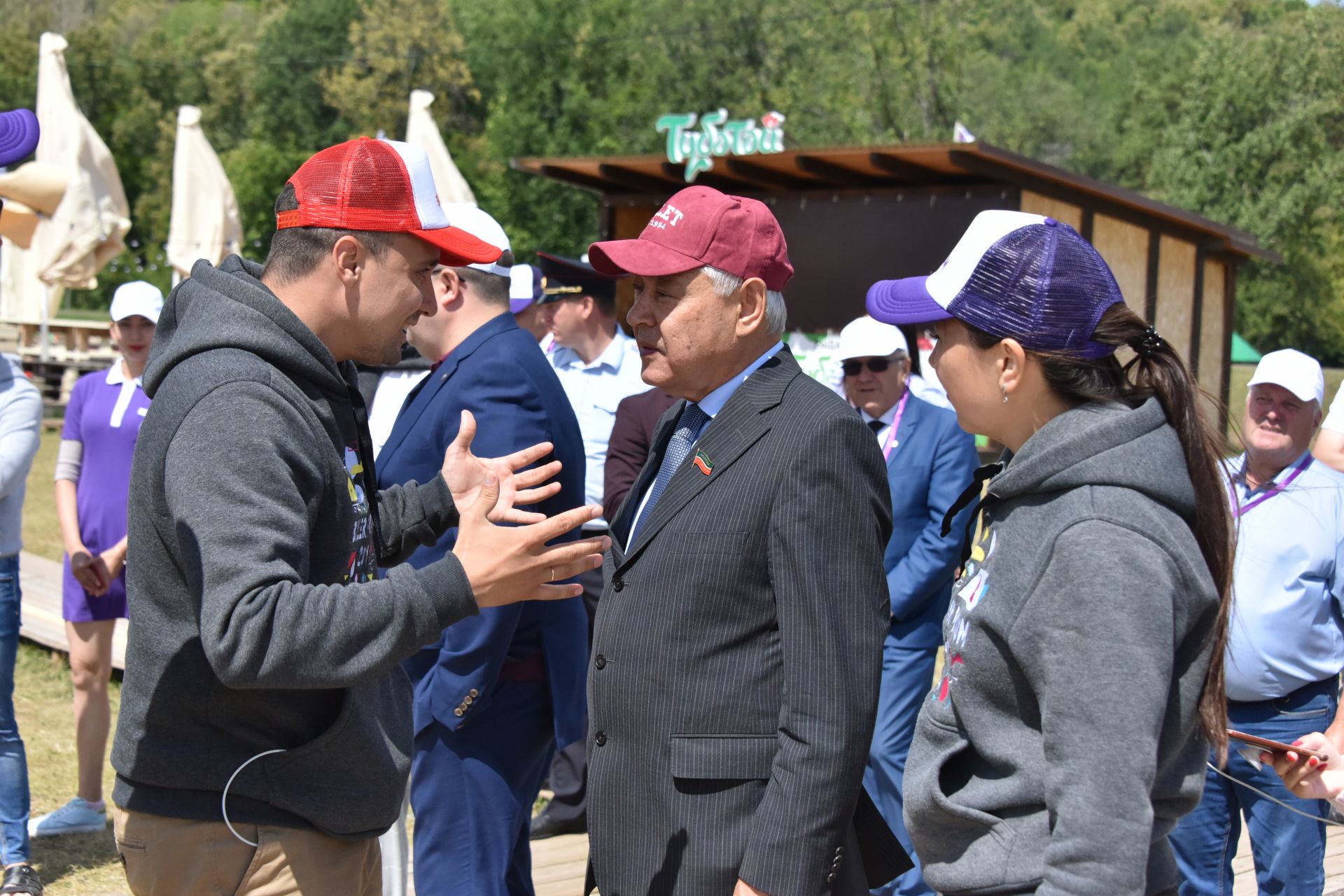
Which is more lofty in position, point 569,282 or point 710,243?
point 710,243

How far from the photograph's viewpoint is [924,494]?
5.32 m

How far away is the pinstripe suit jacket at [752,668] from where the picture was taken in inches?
89.4

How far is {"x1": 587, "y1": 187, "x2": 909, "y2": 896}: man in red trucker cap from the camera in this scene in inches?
89.6

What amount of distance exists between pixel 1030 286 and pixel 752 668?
33.9 inches

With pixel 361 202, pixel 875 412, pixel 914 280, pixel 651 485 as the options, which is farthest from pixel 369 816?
pixel 875 412

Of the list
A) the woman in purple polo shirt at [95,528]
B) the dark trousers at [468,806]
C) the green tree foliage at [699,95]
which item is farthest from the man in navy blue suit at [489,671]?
the green tree foliage at [699,95]

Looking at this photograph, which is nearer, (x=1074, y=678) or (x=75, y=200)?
(x=1074, y=678)

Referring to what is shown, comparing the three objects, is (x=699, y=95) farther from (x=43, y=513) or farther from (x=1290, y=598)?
(x=1290, y=598)

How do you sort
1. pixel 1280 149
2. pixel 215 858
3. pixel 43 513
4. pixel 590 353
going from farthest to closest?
1. pixel 1280 149
2. pixel 43 513
3. pixel 590 353
4. pixel 215 858

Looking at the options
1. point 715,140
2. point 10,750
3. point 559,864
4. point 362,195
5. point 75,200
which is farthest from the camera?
point 75,200

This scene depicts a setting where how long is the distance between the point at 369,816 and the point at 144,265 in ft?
189

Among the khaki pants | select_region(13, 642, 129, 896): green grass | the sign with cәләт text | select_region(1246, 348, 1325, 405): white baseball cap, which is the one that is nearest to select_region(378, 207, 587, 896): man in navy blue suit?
the khaki pants

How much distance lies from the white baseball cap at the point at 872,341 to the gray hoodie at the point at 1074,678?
134 inches

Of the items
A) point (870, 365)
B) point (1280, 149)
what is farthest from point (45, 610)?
point (1280, 149)
